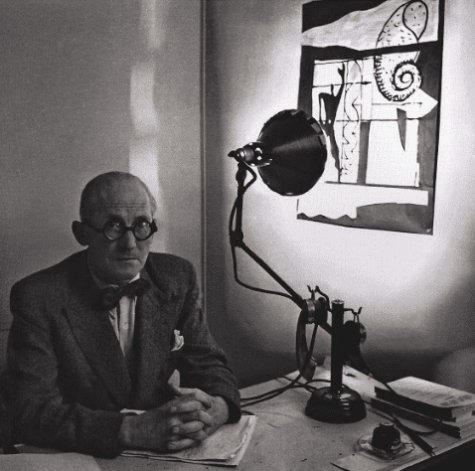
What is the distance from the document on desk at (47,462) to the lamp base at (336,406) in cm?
63

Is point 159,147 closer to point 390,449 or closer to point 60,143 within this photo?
point 60,143

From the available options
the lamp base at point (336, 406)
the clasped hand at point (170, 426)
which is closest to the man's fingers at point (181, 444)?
the clasped hand at point (170, 426)

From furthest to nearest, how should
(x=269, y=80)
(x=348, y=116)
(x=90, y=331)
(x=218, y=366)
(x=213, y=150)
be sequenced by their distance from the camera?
(x=213, y=150) < (x=269, y=80) < (x=348, y=116) < (x=218, y=366) < (x=90, y=331)

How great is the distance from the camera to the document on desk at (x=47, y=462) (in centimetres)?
145

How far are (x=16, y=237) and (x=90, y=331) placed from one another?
23.2 inches

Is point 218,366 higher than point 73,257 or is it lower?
lower

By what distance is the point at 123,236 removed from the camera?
5.90 feet

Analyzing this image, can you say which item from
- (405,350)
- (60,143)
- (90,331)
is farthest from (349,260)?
(60,143)

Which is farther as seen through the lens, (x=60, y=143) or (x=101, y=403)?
(x=60, y=143)

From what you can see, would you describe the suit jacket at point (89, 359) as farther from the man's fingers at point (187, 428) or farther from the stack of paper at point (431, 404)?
the stack of paper at point (431, 404)

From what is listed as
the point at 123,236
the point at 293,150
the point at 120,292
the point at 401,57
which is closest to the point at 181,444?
the point at 120,292

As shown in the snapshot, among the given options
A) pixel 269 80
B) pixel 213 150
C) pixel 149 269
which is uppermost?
pixel 269 80

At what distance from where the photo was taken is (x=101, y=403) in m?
1.83

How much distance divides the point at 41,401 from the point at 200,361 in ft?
1.56
